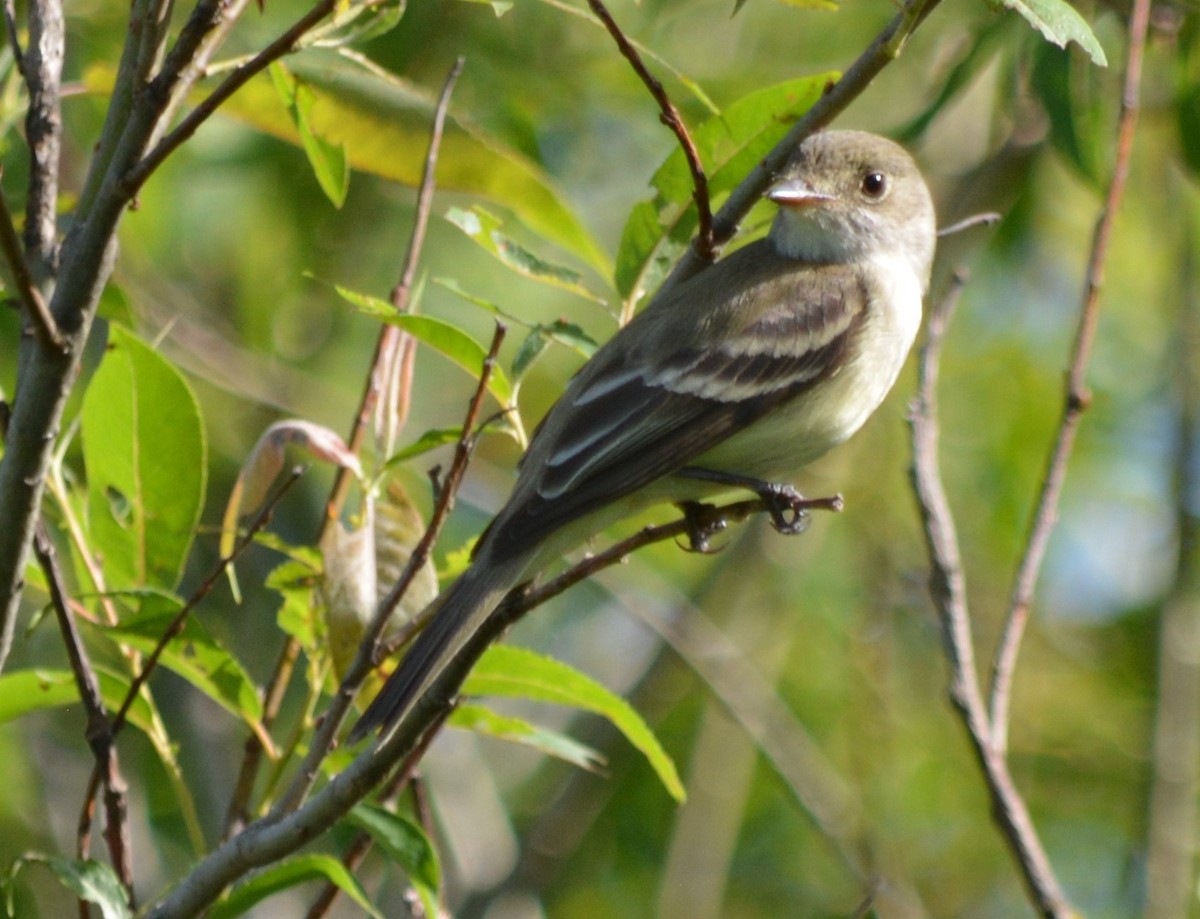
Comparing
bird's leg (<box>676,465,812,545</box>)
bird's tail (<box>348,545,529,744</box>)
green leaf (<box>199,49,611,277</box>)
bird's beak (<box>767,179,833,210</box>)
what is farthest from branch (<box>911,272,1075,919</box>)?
bird's tail (<box>348,545,529,744</box>)

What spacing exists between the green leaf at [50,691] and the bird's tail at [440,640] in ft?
1.46

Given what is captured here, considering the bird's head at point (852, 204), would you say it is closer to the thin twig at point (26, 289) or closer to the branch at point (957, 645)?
the branch at point (957, 645)

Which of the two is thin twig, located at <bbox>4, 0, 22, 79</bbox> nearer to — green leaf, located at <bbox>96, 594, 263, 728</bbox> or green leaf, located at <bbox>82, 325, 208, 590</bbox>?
green leaf, located at <bbox>82, 325, 208, 590</bbox>

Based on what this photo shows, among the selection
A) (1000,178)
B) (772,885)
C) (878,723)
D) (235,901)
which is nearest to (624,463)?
(235,901)

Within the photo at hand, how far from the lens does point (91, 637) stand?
5.41 m

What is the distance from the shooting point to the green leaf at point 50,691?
291cm

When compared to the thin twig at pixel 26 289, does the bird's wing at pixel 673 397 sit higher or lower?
lower

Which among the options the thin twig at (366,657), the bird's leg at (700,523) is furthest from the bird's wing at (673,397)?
the thin twig at (366,657)

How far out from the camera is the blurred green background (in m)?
5.59

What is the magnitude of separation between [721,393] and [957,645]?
2.65ft

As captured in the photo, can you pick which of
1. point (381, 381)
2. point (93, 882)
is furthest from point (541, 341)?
point (93, 882)

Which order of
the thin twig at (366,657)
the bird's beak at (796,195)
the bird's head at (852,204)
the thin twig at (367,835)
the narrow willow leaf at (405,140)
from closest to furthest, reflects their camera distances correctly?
the thin twig at (366,657) < the thin twig at (367,835) < the narrow willow leaf at (405,140) < the bird's beak at (796,195) < the bird's head at (852,204)

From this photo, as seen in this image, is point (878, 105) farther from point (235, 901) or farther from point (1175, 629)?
point (235, 901)

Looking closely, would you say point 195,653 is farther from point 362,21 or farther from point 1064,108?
point 1064,108
